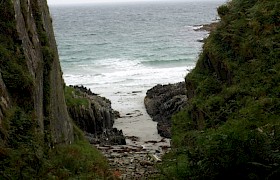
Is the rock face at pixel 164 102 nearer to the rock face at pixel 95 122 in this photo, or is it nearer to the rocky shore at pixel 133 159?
the rock face at pixel 95 122

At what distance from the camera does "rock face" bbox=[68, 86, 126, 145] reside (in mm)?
24297

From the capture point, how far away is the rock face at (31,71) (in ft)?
36.3

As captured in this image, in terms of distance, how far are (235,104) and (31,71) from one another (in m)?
5.54

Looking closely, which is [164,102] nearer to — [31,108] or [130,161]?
[130,161]

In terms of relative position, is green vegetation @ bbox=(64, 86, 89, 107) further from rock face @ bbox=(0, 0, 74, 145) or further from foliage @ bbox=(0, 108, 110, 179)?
foliage @ bbox=(0, 108, 110, 179)

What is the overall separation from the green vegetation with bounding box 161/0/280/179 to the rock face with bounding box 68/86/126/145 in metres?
6.37

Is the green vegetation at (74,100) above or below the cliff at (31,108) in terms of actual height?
below

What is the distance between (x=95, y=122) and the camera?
26.4 m

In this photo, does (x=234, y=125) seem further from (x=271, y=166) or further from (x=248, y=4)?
(x=248, y=4)

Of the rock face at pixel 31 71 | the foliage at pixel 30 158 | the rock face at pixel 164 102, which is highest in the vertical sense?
the rock face at pixel 31 71

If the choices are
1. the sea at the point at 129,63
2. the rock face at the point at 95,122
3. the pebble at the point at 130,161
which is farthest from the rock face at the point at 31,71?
the sea at the point at 129,63

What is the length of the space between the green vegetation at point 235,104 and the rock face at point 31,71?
3.37m

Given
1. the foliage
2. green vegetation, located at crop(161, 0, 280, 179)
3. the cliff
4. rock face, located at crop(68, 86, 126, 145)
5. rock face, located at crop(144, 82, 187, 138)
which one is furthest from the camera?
rock face, located at crop(144, 82, 187, 138)

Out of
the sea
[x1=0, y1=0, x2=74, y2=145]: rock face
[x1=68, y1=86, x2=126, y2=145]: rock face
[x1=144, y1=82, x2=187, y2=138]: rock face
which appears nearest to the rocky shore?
[x1=68, y1=86, x2=126, y2=145]: rock face
